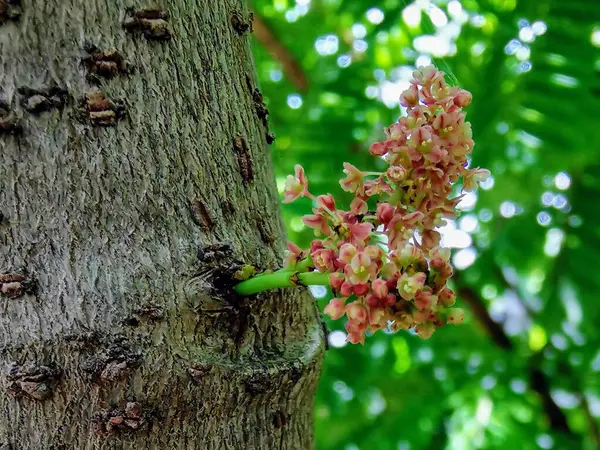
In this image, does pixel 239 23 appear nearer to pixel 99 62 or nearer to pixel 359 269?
pixel 99 62

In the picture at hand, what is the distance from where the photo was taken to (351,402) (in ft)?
6.53

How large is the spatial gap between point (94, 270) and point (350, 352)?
1.33 metres

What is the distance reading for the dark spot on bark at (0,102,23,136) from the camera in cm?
63

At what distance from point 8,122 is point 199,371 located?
31 centimetres

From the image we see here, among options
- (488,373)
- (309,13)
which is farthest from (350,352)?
(309,13)

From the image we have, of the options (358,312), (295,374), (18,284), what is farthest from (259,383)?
(18,284)

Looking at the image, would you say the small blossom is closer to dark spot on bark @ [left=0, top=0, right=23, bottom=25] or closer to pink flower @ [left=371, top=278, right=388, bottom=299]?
pink flower @ [left=371, top=278, right=388, bottom=299]

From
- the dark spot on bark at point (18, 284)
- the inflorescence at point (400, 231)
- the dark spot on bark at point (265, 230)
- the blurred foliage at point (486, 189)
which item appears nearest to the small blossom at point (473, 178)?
the inflorescence at point (400, 231)

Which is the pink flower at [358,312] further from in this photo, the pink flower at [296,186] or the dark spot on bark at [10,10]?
the dark spot on bark at [10,10]

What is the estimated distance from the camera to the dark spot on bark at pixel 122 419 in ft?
1.99

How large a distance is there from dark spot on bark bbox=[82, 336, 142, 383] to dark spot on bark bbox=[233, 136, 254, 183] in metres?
0.22

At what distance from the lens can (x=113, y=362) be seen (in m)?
0.60

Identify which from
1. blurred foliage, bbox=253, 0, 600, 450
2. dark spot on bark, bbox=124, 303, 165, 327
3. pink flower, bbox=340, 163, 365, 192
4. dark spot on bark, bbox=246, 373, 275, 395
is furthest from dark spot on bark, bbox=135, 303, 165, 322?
blurred foliage, bbox=253, 0, 600, 450

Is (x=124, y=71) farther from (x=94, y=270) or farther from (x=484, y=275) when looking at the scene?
(x=484, y=275)
